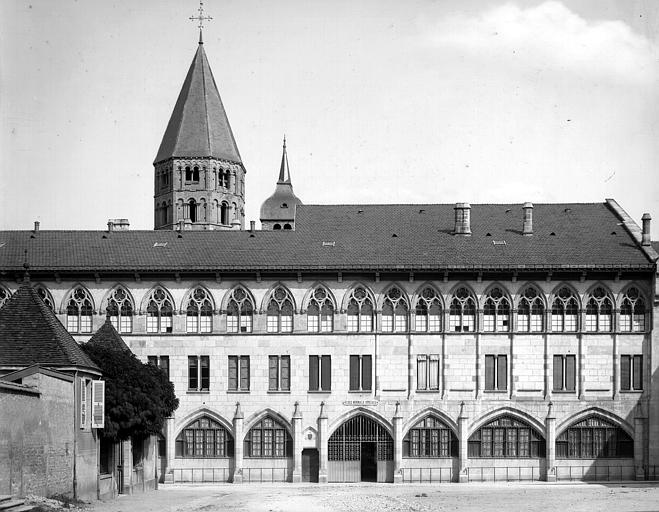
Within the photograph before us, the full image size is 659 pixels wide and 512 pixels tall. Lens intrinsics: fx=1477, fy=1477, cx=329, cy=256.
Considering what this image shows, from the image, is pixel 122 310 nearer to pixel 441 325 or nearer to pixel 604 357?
pixel 441 325

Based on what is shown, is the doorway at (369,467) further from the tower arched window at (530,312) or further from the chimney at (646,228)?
the chimney at (646,228)

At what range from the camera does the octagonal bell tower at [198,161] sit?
12496 cm

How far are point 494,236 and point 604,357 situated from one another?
30.2 ft

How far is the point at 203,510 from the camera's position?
2176 inches

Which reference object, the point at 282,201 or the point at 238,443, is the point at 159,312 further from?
the point at 282,201

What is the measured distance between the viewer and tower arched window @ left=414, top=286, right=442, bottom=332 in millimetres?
79438

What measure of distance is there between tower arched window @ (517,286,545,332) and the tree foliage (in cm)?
2063

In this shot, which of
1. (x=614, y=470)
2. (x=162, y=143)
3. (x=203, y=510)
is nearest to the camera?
(x=203, y=510)

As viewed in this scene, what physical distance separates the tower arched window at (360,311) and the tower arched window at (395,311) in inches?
29.9

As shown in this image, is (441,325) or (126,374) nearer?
(126,374)

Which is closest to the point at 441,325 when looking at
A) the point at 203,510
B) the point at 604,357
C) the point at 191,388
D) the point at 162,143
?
the point at 604,357

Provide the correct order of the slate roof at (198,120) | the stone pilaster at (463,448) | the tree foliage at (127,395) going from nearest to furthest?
the tree foliage at (127,395) → the stone pilaster at (463,448) → the slate roof at (198,120)

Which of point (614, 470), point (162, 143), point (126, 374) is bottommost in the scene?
point (614, 470)

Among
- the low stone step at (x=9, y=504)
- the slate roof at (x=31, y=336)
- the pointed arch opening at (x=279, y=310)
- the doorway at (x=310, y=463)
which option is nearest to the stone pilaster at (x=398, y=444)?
the doorway at (x=310, y=463)
